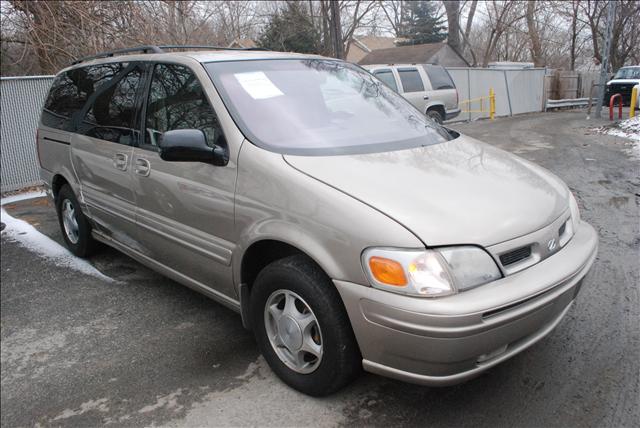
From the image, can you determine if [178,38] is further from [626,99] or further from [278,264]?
[626,99]

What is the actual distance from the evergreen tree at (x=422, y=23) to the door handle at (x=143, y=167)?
3743 centimetres

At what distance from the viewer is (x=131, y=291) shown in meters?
4.26

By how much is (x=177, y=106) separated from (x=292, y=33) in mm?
21057

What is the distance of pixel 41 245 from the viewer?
5.54m

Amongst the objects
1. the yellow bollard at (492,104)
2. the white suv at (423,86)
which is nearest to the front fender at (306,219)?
the white suv at (423,86)

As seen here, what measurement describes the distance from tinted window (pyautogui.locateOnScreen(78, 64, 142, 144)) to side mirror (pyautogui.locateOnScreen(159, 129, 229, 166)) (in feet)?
3.05

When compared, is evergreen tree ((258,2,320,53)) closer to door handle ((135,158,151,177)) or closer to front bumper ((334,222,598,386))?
door handle ((135,158,151,177))

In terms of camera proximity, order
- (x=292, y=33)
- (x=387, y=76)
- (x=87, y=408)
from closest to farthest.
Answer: (x=87, y=408), (x=387, y=76), (x=292, y=33)

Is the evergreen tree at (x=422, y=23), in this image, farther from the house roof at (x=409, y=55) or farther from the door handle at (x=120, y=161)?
the door handle at (x=120, y=161)

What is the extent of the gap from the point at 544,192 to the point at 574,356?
97cm

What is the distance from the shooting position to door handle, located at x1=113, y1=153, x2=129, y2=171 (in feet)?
12.1

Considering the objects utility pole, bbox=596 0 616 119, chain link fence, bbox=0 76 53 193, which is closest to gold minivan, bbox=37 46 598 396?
chain link fence, bbox=0 76 53 193

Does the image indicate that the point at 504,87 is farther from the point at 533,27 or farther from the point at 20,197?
the point at 20,197

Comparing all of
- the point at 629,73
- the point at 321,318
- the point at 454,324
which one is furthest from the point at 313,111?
the point at 629,73
